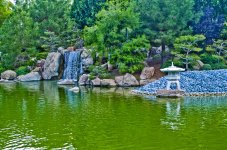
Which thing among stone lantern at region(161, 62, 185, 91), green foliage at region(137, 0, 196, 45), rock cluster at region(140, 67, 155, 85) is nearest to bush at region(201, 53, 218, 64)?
green foliage at region(137, 0, 196, 45)

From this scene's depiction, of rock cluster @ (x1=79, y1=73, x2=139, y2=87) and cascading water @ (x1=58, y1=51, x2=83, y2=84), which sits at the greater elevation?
cascading water @ (x1=58, y1=51, x2=83, y2=84)

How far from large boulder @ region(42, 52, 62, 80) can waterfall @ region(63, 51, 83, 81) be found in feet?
4.43

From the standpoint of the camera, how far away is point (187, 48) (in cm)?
4012

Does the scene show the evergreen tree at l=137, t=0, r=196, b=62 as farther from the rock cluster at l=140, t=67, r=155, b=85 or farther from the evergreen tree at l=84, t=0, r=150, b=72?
the rock cluster at l=140, t=67, r=155, b=85

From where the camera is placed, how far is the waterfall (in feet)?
155

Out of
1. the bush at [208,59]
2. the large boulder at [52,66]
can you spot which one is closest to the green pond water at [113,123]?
the bush at [208,59]

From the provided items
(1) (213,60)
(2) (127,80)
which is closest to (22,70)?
(2) (127,80)

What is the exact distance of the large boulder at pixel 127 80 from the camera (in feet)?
129

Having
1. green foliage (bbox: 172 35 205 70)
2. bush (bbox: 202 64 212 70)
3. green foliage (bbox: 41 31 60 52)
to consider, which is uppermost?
green foliage (bbox: 41 31 60 52)

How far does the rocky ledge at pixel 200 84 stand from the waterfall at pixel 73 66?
50.1 feet

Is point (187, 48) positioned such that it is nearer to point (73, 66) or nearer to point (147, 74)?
point (147, 74)

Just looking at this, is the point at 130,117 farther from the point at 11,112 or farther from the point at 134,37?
the point at 134,37

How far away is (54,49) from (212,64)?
24.0 metres

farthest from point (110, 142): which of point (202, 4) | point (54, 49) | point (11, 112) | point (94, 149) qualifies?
point (54, 49)
